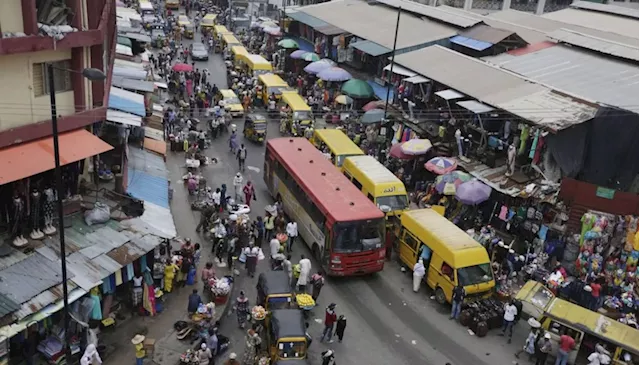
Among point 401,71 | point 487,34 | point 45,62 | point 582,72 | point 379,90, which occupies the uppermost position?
point 45,62

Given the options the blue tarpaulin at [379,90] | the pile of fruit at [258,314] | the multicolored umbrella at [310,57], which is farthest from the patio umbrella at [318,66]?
the pile of fruit at [258,314]

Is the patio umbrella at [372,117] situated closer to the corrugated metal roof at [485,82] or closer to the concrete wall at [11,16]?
the corrugated metal roof at [485,82]

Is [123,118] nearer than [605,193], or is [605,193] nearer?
[123,118]

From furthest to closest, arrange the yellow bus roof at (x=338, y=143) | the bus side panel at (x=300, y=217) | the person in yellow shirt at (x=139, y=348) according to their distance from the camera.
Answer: the yellow bus roof at (x=338, y=143) → the bus side panel at (x=300, y=217) → the person in yellow shirt at (x=139, y=348)

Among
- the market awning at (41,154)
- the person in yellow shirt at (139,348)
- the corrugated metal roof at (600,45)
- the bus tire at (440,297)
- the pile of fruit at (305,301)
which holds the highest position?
the corrugated metal roof at (600,45)

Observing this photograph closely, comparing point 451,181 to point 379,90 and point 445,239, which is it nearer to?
point 445,239

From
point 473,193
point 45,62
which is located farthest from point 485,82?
point 45,62
